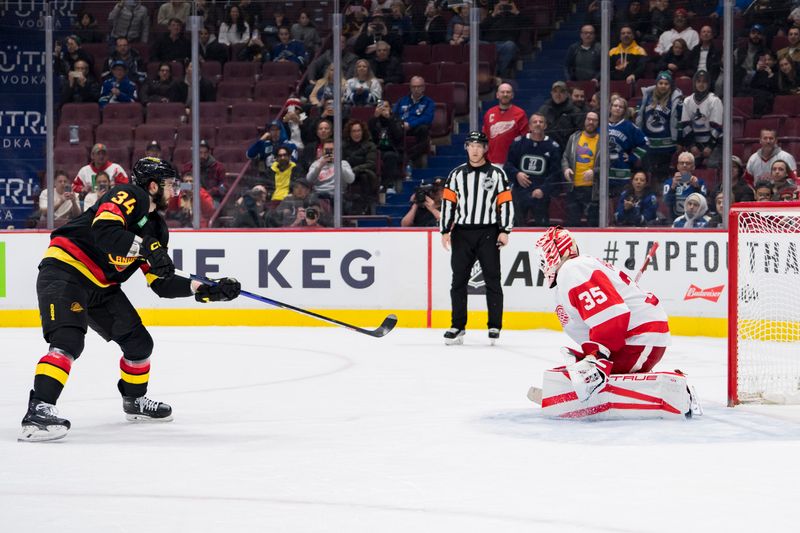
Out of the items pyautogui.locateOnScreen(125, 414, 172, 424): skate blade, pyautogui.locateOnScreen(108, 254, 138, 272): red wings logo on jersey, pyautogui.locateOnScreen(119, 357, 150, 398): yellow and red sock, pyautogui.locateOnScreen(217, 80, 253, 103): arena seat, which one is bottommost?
pyautogui.locateOnScreen(125, 414, 172, 424): skate blade

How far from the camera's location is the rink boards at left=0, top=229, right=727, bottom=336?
9867 mm

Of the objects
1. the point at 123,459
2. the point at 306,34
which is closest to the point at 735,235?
the point at 123,459

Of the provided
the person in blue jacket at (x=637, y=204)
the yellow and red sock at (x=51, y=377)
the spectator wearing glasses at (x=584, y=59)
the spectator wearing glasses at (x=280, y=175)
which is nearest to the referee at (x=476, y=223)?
the person in blue jacket at (x=637, y=204)

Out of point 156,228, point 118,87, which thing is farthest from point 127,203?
point 118,87

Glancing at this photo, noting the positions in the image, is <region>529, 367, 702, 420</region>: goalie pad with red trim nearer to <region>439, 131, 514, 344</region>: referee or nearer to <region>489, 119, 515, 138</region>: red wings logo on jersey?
<region>439, 131, 514, 344</region>: referee

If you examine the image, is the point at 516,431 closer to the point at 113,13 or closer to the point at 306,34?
the point at 306,34

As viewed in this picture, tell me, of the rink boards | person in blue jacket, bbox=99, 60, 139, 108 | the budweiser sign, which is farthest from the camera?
person in blue jacket, bbox=99, 60, 139, 108

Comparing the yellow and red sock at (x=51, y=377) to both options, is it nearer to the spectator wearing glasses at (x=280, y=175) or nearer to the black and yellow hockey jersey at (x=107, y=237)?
the black and yellow hockey jersey at (x=107, y=237)

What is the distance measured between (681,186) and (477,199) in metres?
1.70

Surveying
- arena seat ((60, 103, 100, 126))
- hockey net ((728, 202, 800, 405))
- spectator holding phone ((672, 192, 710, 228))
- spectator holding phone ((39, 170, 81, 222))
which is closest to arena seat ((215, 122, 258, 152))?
arena seat ((60, 103, 100, 126))

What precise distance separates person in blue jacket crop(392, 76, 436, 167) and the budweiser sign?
2412 mm

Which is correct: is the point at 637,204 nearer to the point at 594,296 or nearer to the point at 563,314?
the point at 563,314

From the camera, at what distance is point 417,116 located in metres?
10.3

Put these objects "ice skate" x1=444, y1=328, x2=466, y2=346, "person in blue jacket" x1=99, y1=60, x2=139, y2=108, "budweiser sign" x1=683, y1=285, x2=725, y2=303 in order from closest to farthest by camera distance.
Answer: "ice skate" x1=444, y1=328, x2=466, y2=346, "budweiser sign" x1=683, y1=285, x2=725, y2=303, "person in blue jacket" x1=99, y1=60, x2=139, y2=108
